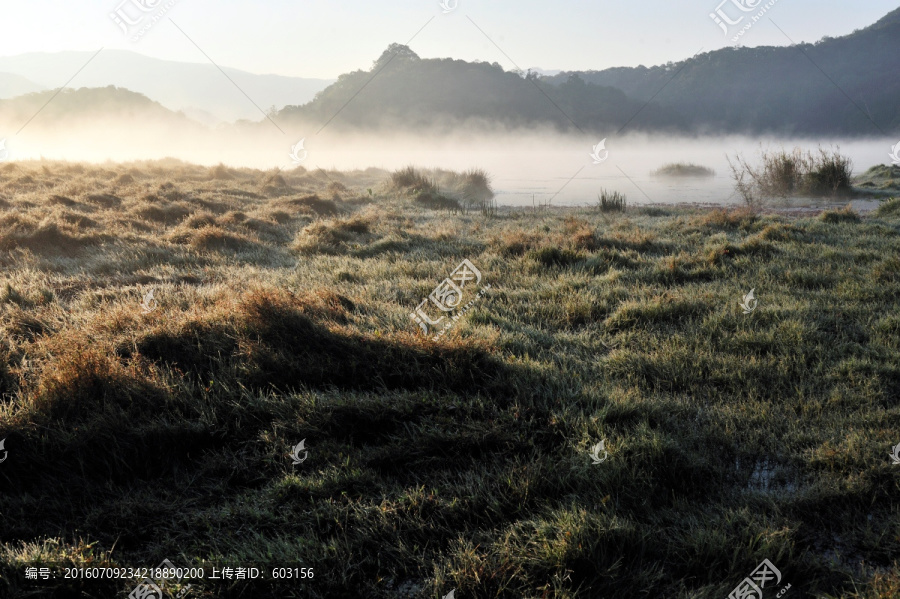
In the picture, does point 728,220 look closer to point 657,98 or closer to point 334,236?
point 334,236

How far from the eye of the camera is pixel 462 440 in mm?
2928

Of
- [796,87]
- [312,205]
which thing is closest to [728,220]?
[312,205]

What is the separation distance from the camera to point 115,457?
2.75 meters

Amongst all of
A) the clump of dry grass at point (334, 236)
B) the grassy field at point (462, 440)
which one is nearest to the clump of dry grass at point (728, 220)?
the grassy field at point (462, 440)

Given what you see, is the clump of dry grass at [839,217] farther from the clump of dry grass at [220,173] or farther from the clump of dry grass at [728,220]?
the clump of dry grass at [220,173]

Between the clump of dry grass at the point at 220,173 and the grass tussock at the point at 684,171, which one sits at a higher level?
the grass tussock at the point at 684,171

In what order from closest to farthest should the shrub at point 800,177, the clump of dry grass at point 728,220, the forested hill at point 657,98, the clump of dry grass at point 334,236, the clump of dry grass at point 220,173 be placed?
the clump of dry grass at point 334,236 → the clump of dry grass at point 728,220 → the shrub at point 800,177 → the clump of dry grass at point 220,173 → the forested hill at point 657,98

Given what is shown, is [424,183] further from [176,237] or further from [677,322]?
[677,322]

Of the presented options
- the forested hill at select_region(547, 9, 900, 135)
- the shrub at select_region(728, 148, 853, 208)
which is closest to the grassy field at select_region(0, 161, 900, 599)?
the shrub at select_region(728, 148, 853, 208)

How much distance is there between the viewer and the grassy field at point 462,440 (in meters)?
2.12

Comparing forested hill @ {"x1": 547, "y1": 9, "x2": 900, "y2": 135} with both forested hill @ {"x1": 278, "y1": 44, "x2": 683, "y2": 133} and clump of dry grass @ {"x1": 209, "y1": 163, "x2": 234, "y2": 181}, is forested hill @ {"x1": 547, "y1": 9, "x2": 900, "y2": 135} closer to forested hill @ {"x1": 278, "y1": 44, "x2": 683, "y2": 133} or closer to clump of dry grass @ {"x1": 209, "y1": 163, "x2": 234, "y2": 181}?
forested hill @ {"x1": 278, "y1": 44, "x2": 683, "y2": 133}

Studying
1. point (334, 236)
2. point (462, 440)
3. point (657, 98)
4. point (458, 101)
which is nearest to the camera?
point (462, 440)

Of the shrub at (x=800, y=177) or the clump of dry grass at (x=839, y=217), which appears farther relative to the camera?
the shrub at (x=800, y=177)

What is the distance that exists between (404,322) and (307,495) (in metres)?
2.46
